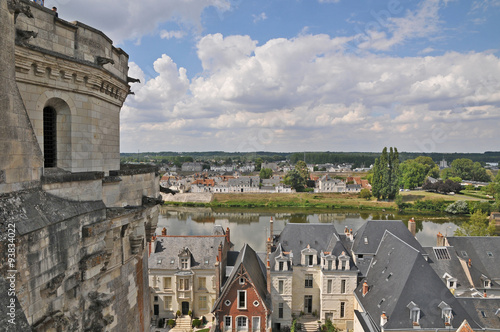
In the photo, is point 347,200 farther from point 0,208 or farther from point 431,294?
point 0,208

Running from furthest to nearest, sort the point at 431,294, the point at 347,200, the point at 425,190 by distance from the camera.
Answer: the point at 425,190
the point at 347,200
the point at 431,294

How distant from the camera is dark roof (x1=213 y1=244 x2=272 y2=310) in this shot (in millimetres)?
16406

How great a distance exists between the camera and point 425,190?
83.9m

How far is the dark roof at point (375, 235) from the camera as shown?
2066 centimetres

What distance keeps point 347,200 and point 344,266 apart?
58277 mm

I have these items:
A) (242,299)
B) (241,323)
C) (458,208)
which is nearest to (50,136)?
(242,299)

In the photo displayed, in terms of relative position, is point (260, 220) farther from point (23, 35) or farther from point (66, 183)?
point (23, 35)

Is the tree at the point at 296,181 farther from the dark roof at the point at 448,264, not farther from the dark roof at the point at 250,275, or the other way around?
the dark roof at the point at 250,275

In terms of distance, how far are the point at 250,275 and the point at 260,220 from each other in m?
40.2

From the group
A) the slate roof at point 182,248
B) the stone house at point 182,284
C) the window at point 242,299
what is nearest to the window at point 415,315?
the window at point 242,299

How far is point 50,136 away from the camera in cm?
586

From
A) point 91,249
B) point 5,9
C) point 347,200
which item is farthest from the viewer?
point 347,200

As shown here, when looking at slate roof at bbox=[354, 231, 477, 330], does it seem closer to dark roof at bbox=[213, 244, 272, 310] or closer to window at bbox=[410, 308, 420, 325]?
window at bbox=[410, 308, 420, 325]

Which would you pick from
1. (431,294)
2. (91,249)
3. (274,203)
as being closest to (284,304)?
(431,294)
